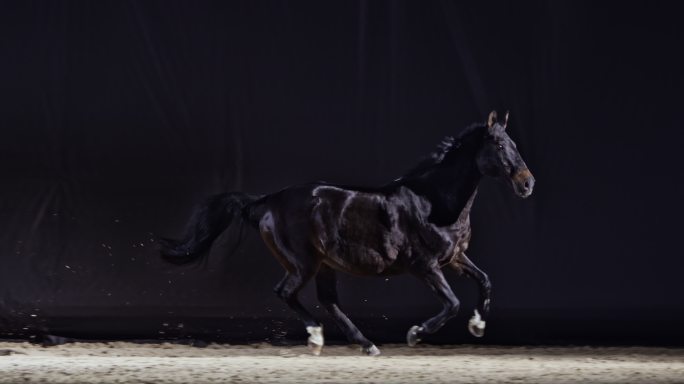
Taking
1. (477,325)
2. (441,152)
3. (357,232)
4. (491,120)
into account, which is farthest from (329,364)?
(491,120)

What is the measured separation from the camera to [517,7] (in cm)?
720

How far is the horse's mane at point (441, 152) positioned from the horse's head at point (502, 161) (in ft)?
0.39

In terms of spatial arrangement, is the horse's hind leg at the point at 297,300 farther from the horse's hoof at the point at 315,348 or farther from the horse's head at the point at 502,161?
the horse's head at the point at 502,161

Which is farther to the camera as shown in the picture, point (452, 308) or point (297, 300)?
point (297, 300)

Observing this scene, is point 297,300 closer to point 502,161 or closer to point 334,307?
point 334,307

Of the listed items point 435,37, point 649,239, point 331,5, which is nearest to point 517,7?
point 435,37

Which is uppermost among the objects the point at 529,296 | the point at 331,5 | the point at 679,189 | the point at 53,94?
the point at 331,5

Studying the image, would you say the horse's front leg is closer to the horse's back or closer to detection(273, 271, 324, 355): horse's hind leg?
the horse's back

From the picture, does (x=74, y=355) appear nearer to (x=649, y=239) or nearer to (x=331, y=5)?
(x=331, y=5)

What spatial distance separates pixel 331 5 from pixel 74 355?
2.50 m

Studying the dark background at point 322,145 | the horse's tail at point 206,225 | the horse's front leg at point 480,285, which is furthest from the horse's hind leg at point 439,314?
the horse's tail at point 206,225

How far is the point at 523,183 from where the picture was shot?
6395 millimetres

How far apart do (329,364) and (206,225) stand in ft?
3.88

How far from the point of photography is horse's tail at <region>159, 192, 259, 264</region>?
6.64 metres
